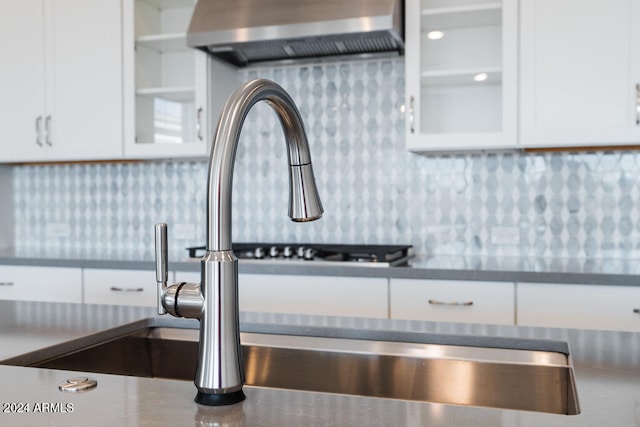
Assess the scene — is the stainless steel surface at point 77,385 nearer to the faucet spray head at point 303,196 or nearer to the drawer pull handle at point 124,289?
the faucet spray head at point 303,196

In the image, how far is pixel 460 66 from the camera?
9.43 ft

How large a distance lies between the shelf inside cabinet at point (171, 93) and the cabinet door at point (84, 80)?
0.13m

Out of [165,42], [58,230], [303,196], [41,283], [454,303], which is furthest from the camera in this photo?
[58,230]

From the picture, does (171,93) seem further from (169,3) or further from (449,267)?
(449,267)

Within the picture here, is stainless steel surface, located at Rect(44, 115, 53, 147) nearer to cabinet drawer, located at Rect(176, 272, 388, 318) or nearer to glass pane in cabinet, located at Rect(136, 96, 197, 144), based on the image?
glass pane in cabinet, located at Rect(136, 96, 197, 144)

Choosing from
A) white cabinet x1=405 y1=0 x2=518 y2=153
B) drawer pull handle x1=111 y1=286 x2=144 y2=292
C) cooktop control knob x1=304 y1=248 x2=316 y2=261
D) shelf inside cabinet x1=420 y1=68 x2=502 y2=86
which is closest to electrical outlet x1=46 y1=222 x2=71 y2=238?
drawer pull handle x1=111 y1=286 x2=144 y2=292

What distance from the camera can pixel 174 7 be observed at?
3348 mm

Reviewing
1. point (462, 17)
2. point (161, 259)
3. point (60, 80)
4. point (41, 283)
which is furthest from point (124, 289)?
point (161, 259)

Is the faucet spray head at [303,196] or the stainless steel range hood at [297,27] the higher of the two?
the stainless steel range hood at [297,27]

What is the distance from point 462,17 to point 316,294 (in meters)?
1.32

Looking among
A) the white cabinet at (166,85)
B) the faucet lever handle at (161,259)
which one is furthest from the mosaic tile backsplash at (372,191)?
the faucet lever handle at (161,259)

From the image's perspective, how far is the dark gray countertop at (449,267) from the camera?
2365mm

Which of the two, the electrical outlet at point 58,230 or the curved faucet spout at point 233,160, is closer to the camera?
the curved faucet spout at point 233,160

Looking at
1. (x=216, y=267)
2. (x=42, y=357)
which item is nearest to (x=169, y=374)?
(x=42, y=357)
